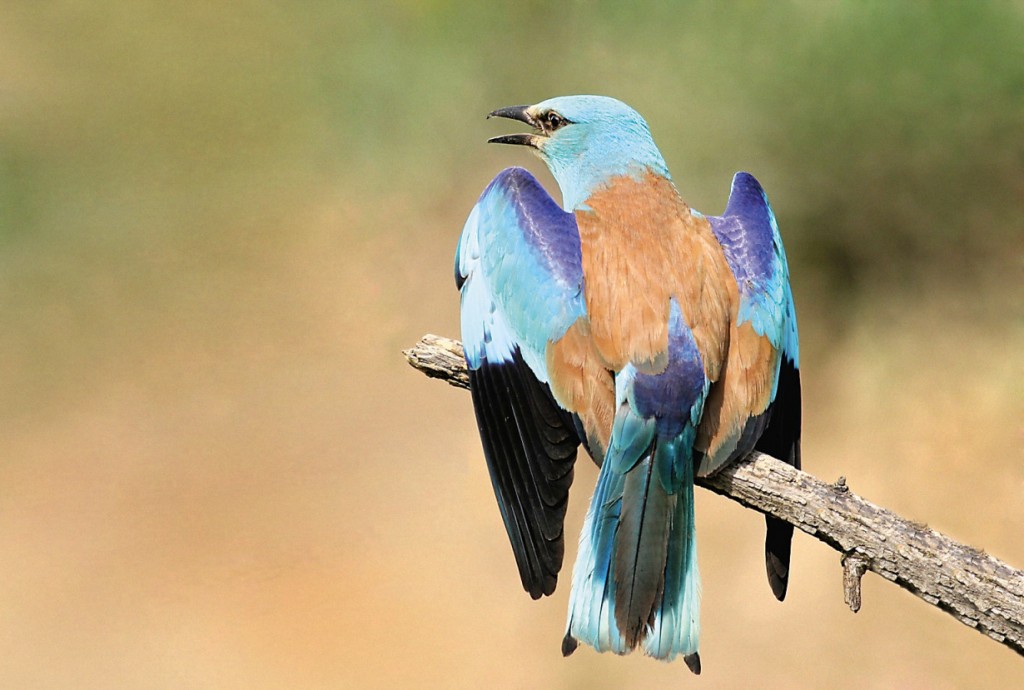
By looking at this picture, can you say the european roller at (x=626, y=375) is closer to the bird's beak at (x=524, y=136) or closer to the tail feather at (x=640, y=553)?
the tail feather at (x=640, y=553)

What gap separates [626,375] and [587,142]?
97cm

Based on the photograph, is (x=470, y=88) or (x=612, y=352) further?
(x=470, y=88)

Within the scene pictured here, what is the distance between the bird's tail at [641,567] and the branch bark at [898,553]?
22cm

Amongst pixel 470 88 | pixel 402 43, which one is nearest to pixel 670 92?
pixel 470 88

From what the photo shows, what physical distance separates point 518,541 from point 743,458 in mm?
628

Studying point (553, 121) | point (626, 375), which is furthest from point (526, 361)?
point (553, 121)

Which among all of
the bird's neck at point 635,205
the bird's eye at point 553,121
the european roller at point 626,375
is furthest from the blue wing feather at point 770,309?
the bird's eye at point 553,121

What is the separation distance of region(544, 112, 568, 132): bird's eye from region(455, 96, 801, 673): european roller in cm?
36

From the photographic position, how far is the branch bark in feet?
8.50

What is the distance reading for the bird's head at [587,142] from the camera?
329 cm

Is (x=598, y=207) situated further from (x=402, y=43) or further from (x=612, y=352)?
(x=402, y=43)

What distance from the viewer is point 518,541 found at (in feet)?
9.59

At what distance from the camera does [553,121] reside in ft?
11.8

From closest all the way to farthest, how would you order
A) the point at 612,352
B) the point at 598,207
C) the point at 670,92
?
the point at 612,352
the point at 598,207
the point at 670,92
